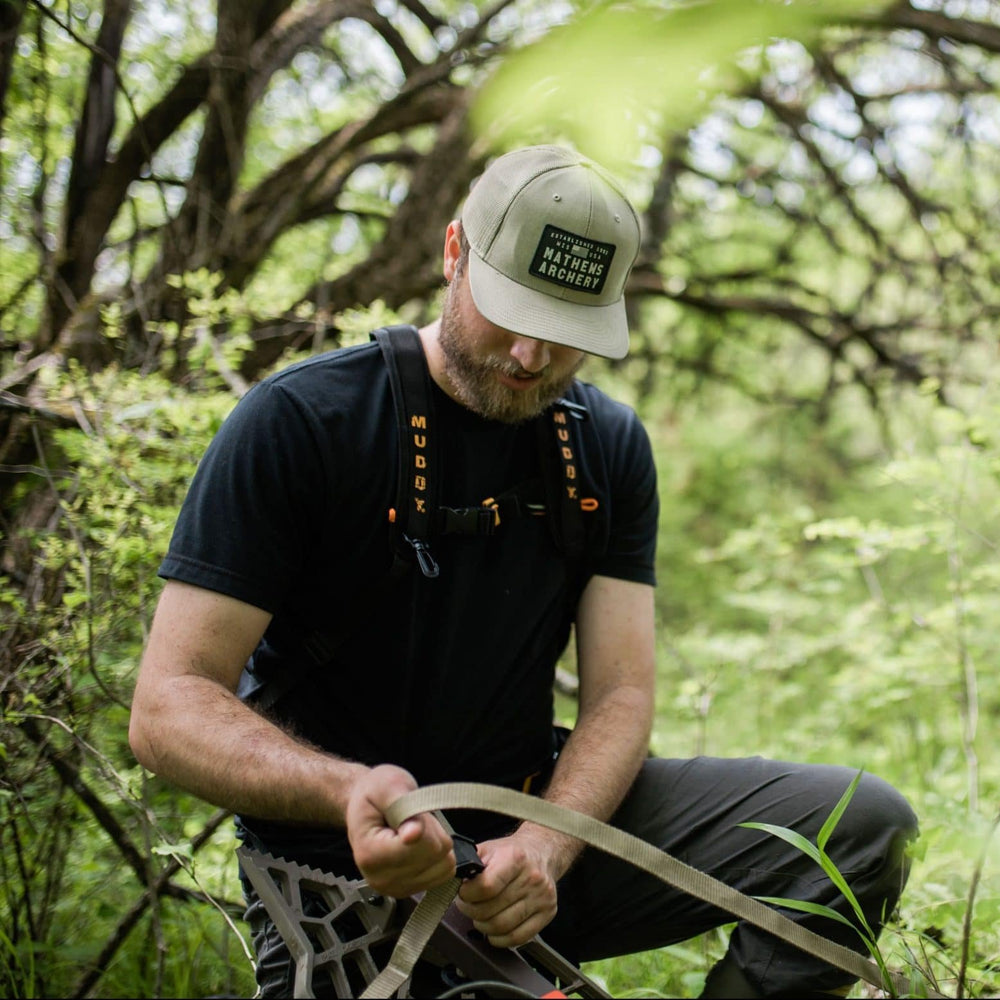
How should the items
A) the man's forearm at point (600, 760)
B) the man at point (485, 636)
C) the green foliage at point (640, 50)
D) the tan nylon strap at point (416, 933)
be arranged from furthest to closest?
1. the man's forearm at point (600, 760)
2. the man at point (485, 636)
3. the tan nylon strap at point (416, 933)
4. the green foliage at point (640, 50)

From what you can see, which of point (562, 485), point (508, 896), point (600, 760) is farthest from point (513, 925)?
point (562, 485)

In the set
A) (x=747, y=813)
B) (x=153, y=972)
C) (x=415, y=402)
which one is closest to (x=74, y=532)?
(x=415, y=402)

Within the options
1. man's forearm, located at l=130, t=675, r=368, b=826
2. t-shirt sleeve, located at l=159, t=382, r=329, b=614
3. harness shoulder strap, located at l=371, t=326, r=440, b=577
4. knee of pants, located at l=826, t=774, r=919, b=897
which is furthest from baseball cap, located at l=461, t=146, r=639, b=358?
knee of pants, located at l=826, t=774, r=919, b=897

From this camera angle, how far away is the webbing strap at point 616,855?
1489 millimetres

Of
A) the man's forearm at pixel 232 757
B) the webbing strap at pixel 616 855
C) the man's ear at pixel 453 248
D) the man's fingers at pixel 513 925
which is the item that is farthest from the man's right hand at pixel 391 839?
the man's ear at pixel 453 248

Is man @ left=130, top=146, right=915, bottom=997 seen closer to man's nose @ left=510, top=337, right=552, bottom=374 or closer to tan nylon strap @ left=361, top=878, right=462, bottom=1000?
man's nose @ left=510, top=337, right=552, bottom=374

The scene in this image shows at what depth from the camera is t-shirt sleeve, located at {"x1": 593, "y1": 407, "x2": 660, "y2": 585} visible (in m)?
2.58

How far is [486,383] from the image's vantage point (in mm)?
2301

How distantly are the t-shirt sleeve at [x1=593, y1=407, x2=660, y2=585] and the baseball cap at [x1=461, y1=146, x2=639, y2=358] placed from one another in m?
0.39

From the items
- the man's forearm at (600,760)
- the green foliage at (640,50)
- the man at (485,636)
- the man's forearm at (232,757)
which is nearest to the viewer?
the green foliage at (640,50)

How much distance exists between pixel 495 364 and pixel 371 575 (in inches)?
22.6

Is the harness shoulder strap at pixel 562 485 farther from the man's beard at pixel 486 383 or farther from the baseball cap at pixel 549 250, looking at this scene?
the baseball cap at pixel 549 250

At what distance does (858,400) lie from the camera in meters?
10.4

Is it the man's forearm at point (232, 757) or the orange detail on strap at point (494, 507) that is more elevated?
the orange detail on strap at point (494, 507)
